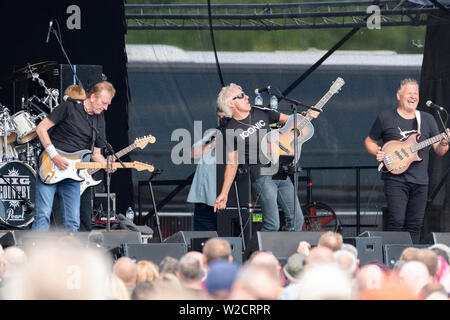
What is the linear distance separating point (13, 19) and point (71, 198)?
344cm

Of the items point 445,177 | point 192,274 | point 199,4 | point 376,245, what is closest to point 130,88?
point 199,4

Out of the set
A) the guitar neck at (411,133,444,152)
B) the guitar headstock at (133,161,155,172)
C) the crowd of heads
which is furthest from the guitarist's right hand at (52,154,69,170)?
the guitar neck at (411,133,444,152)

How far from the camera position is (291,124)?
8.22m

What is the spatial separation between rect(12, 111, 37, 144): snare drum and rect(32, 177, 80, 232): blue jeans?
58.6 inches

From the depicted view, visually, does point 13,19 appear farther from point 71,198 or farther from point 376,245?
point 376,245

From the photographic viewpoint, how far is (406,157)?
800 cm

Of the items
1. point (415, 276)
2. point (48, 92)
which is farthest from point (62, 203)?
point (415, 276)

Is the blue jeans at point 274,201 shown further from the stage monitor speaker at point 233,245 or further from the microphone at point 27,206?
the microphone at point 27,206

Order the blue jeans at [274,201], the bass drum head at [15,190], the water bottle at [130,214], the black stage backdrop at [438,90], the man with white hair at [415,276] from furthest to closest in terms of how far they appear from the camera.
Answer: the water bottle at [130,214]
the black stage backdrop at [438,90]
the bass drum head at [15,190]
the blue jeans at [274,201]
the man with white hair at [415,276]

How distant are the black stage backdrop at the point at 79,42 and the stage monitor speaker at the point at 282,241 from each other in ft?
13.1

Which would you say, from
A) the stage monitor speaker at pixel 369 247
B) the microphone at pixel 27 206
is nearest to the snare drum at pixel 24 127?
the microphone at pixel 27 206

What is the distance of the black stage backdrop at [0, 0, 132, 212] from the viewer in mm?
10391

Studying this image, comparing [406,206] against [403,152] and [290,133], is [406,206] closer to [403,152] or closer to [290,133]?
[403,152]

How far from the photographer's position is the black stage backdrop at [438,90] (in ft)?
32.8
